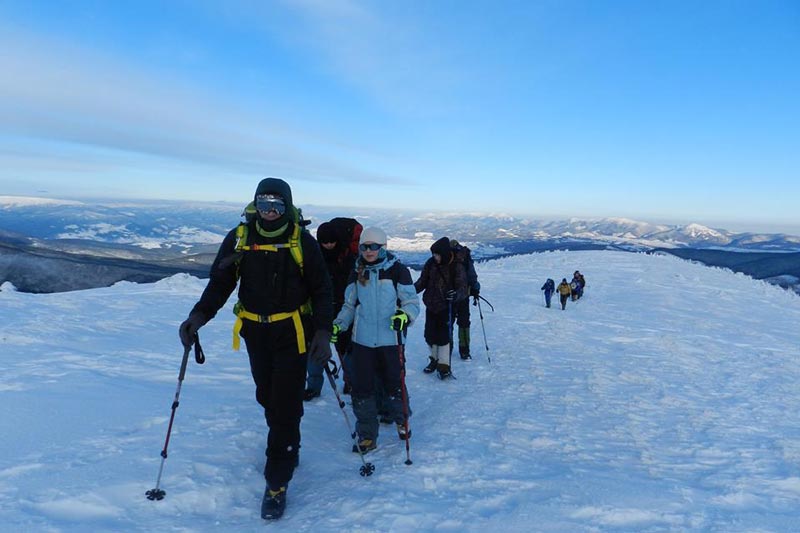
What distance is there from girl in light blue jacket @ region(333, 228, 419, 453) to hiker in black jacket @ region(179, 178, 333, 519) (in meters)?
1.13

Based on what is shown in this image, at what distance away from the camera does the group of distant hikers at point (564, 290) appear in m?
19.3

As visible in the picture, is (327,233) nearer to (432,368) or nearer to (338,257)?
(338,257)

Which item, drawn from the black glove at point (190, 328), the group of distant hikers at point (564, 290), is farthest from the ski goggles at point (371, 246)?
the group of distant hikers at point (564, 290)

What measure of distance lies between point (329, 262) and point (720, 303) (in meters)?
23.8

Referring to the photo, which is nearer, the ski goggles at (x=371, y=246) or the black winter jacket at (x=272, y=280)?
the black winter jacket at (x=272, y=280)

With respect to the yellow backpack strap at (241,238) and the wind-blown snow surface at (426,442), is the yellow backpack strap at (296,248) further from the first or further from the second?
the wind-blown snow surface at (426,442)

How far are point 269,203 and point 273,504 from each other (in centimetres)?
275

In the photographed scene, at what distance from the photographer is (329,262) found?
21.0 ft

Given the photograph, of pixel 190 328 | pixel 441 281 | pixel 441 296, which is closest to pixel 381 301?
pixel 190 328

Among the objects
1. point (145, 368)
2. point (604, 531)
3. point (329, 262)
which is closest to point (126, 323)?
point (145, 368)

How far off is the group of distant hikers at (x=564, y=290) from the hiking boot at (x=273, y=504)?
1736 cm

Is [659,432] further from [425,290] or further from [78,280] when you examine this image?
[78,280]

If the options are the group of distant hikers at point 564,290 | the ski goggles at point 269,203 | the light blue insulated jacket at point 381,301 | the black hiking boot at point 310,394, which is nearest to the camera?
the ski goggles at point 269,203

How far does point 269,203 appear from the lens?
3.86 m
